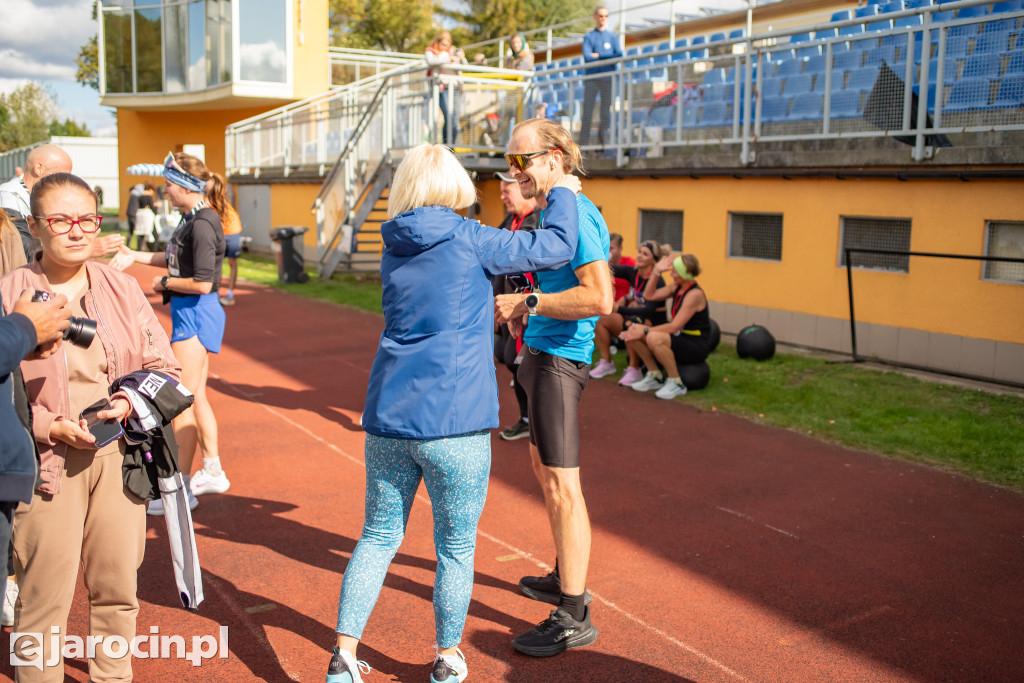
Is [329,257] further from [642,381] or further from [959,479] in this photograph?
[959,479]

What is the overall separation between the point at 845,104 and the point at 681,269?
348 cm

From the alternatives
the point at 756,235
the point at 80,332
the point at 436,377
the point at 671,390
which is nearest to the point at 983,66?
the point at 756,235

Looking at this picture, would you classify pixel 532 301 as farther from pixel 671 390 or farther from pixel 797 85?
pixel 797 85

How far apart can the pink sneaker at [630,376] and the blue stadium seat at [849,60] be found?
4624 mm

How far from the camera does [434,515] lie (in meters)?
3.27

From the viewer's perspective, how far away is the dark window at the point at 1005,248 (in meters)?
9.19

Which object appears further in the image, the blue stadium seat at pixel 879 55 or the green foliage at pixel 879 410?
the blue stadium seat at pixel 879 55

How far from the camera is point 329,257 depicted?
63.5 feet

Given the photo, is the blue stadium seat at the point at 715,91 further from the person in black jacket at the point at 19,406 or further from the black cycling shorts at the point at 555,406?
the person in black jacket at the point at 19,406

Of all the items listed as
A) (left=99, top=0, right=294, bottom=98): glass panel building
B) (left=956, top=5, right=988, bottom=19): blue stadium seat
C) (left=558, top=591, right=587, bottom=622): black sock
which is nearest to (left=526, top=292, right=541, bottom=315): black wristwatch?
(left=558, top=591, right=587, bottom=622): black sock

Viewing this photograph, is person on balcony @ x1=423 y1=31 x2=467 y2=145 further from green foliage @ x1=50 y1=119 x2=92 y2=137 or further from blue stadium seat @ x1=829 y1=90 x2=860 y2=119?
green foliage @ x1=50 y1=119 x2=92 y2=137

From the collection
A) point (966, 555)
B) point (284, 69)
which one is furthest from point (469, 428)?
point (284, 69)

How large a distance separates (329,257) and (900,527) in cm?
1544

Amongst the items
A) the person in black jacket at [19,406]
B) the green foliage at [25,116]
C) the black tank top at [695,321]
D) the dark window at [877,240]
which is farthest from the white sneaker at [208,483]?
the green foliage at [25,116]
